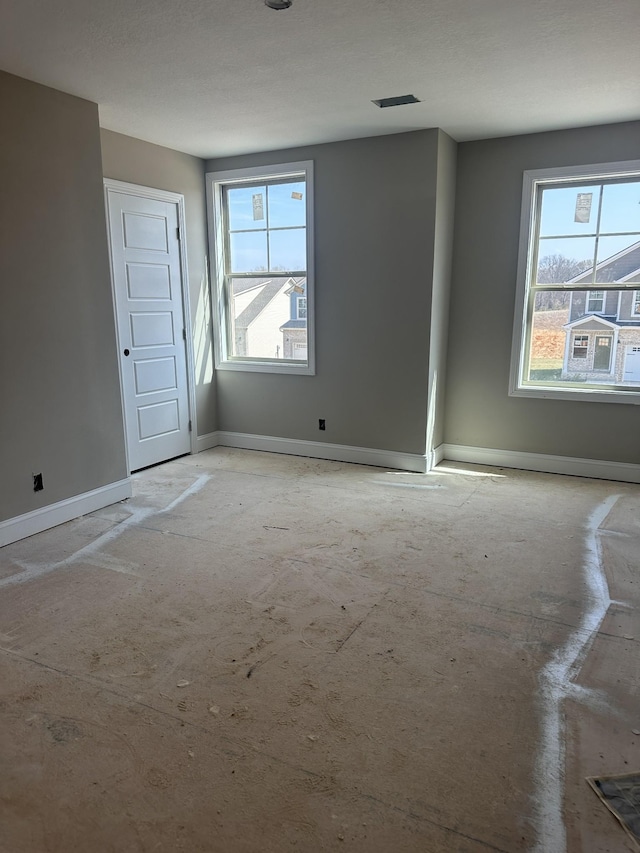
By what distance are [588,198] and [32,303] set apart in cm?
405

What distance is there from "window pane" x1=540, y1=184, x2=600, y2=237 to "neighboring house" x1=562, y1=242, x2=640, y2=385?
1.16ft

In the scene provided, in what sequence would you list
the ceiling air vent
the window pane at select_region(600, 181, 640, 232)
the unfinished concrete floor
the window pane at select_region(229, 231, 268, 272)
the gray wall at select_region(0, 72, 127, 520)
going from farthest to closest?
the window pane at select_region(229, 231, 268, 272), the window pane at select_region(600, 181, 640, 232), the ceiling air vent, the gray wall at select_region(0, 72, 127, 520), the unfinished concrete floor

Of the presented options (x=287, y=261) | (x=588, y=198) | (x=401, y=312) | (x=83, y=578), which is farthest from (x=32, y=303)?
(x=588, y=198)

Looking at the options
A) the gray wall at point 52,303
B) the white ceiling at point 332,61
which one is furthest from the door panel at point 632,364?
the gray wall at point 52,303

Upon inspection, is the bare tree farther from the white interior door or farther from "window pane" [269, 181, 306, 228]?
the white interior door

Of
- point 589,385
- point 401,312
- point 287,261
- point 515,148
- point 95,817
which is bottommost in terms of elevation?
point 95,817

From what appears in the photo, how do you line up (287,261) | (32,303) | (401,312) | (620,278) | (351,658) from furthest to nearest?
1. (287,261)
2. (401,312)
3. (620,278)
4. (32,303)
5. (351,658)

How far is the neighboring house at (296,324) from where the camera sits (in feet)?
16.9

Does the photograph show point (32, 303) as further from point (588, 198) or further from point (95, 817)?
point (588, 198)

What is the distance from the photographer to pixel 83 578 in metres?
3.06

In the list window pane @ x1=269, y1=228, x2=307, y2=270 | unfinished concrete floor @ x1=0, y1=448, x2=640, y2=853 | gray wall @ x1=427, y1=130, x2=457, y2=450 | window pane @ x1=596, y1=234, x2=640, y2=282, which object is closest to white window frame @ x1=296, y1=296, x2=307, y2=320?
window pane @ x1=269, y1=228, x2=307, y2=270

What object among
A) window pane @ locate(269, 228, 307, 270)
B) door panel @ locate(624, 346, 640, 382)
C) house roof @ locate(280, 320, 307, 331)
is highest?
window pane @ locate(269, 228, 307, 270)

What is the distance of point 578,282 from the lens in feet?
14.9

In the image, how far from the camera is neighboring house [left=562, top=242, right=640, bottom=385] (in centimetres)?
435
